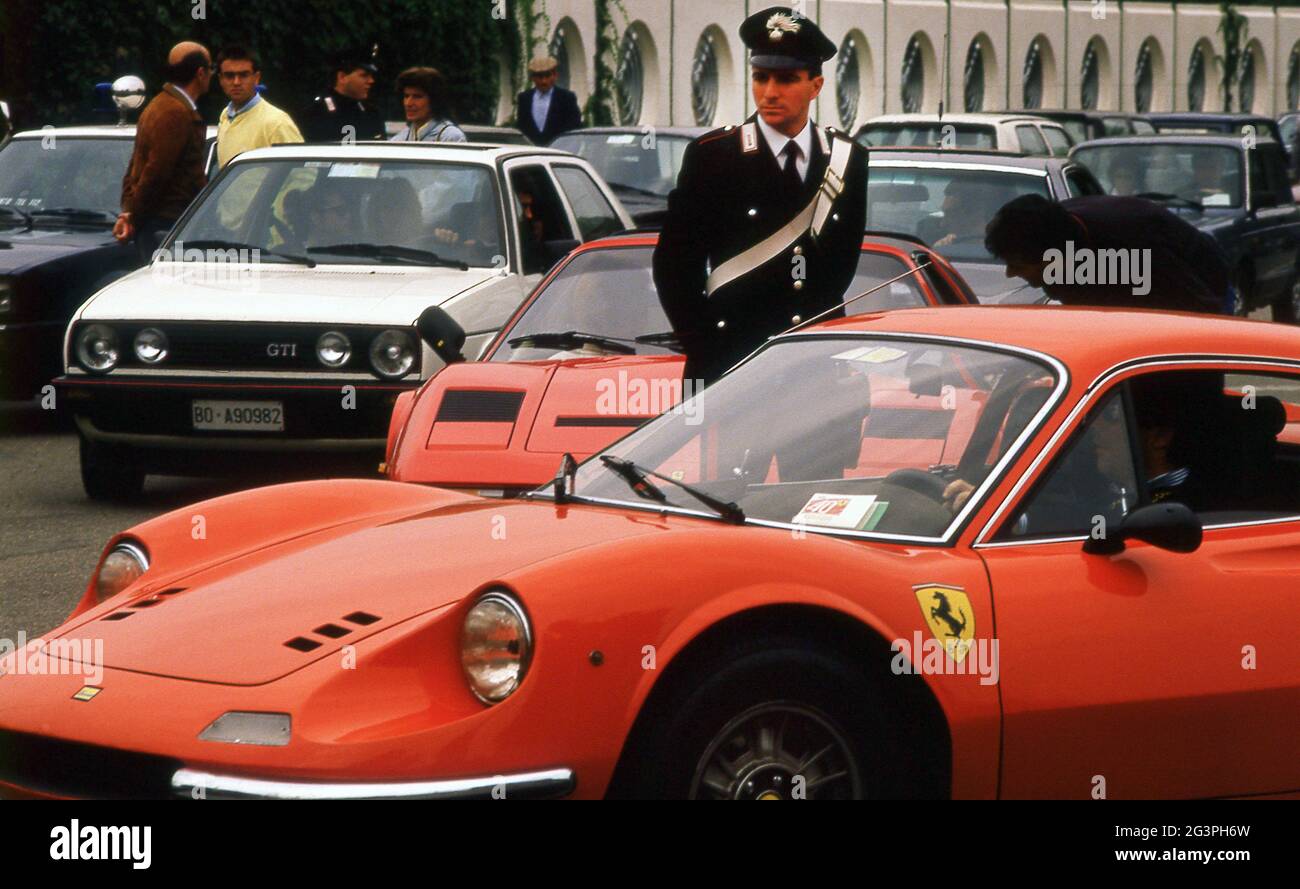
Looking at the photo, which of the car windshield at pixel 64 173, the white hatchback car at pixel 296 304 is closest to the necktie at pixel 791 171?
the white hatchback car at pixel 296 304

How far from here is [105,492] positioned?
33.3 feet

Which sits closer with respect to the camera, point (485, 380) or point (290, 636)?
point (290, 636)

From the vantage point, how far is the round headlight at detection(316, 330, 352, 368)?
9594 mm

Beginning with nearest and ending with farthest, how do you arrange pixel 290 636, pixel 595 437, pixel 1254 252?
pixel 290 636, pixel 595 437, pixel 1254 252

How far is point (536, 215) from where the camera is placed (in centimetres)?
1109

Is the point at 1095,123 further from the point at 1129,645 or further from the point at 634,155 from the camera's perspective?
the point at 1129,645

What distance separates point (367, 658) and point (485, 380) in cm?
408

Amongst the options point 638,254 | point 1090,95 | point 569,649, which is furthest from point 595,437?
point 1090,95

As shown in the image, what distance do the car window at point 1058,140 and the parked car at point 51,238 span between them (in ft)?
31.0

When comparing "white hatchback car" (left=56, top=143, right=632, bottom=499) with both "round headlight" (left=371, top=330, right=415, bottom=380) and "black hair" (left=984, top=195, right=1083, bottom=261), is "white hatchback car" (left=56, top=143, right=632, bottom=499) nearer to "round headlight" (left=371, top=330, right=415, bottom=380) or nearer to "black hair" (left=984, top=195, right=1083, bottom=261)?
"round headlight" (left=371, top=330, right=415, bottom=380)

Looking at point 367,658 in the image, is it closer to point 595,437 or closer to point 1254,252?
point 595,437

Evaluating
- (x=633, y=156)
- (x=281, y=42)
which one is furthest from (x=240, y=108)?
(x=281, y=42)
